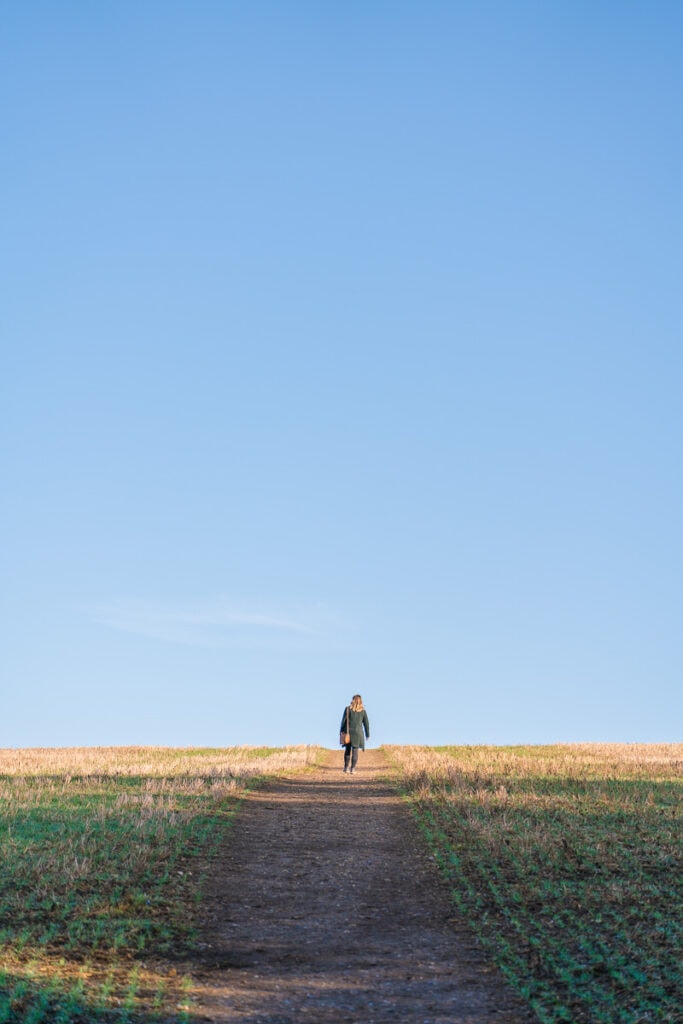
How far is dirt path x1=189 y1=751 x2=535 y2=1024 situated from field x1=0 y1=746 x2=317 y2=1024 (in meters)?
0.48

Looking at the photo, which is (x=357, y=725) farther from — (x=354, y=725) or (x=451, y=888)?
(x=451, y=888)

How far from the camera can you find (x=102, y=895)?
1205cm

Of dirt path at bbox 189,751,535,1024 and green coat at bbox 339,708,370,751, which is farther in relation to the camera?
green coat at bbox 339,708,370,751

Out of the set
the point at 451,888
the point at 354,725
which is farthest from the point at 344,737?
the point at 451,888

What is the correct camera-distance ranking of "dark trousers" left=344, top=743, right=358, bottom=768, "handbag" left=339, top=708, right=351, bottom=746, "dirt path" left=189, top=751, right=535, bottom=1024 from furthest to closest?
"dark trousers" left=344, top=743, right=358, bottom=768 < "handbag" left=339, top=708, right=351, bottom=746 < "dirt path" left=189, top=751, right=535, bottom=1024

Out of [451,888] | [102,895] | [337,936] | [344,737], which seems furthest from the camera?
[344,737]

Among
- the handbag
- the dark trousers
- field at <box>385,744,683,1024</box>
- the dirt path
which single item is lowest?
the dirt path

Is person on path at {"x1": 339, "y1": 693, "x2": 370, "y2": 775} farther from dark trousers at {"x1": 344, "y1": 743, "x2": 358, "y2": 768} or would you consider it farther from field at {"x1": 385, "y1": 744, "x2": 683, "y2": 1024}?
field at {"x1": 385, "y1": 744, "x2": 683, "y2": 1024}

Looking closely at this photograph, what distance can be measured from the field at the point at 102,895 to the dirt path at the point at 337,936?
1.57 ft

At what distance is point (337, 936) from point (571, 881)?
375cm

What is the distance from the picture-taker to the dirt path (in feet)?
29.5

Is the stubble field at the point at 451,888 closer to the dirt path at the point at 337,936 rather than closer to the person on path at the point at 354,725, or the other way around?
the dirt path at the point at 337,936

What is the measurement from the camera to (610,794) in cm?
2138

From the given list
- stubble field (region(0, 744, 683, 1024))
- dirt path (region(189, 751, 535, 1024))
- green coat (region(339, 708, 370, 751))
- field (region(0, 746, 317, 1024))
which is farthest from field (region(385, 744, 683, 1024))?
green coat (region(339, 708, 370, 751))
